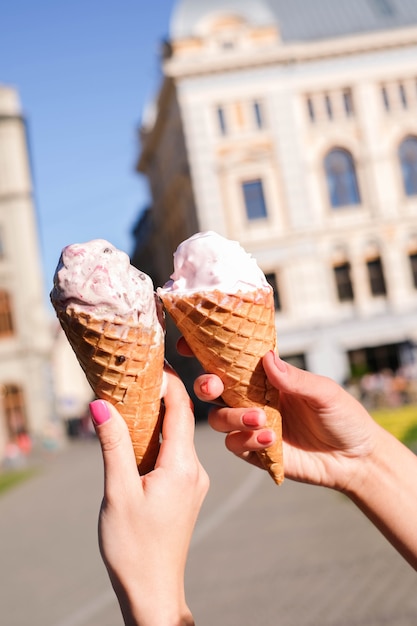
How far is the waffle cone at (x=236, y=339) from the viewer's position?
2248 mm

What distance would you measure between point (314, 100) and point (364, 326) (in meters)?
9.32

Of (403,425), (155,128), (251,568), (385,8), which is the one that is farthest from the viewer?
(155,128)

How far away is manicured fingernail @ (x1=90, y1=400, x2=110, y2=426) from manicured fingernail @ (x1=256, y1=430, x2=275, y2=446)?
1.48 ft

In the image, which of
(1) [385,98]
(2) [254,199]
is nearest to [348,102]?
(1) [385,98]

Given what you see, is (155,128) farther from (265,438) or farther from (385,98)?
(265,438)

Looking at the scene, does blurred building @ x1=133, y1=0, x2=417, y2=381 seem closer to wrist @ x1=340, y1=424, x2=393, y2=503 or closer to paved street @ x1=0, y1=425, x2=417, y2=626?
paved street @ x1=0, y1=425, x2=417, y2=626

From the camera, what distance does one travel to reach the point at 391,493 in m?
2.41

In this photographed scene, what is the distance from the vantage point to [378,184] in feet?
102

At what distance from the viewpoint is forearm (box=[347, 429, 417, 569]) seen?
2.36 metres

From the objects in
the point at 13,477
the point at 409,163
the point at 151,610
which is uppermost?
the point at 409,163

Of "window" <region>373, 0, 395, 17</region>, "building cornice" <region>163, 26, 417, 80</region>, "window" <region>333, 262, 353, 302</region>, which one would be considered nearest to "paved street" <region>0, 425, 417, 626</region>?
"window" <region>333, 262, 353, 302</region>

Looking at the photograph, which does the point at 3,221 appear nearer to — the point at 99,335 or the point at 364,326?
the point at 364,326

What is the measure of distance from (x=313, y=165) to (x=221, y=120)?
408cm

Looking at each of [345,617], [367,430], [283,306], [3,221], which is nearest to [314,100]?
[283,306]
